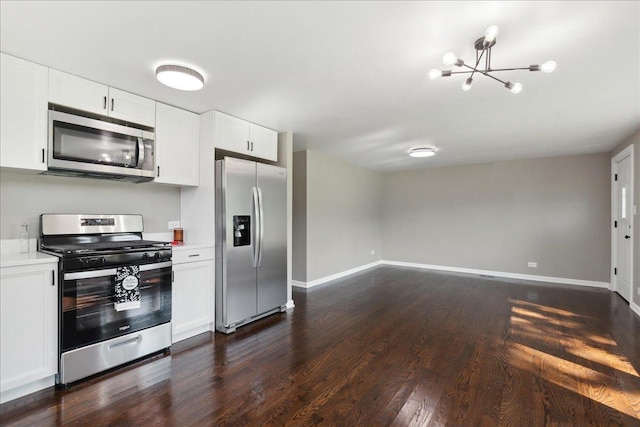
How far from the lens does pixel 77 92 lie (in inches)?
100.0

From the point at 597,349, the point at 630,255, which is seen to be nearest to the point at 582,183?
the point at 630,255

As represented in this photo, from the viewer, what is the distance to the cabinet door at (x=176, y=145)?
311 centimetres

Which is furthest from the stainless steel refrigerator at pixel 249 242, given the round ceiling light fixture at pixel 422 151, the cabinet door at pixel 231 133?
the round ceiling light fixture at pixel 422 151

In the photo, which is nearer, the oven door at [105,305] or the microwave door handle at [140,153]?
the oven door at [105,305]

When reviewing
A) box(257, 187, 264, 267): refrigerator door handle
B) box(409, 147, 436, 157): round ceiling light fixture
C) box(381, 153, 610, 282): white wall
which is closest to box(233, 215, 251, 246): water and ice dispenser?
Answer: box(257, 187, 264, 267): refrigerator door handle

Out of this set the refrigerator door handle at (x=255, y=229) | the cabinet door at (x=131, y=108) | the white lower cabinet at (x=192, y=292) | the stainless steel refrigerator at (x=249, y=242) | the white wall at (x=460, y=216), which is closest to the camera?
the cabinet door at (x=131, y=108)

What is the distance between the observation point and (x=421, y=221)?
23.9 feet

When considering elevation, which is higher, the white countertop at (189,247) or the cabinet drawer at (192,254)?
the white countertop at (189,247)

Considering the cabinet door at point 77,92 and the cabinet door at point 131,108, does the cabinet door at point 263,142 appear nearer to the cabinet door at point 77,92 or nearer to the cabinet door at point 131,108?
the cabinet door at point 131,108

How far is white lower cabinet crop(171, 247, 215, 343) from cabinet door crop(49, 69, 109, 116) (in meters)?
1.45

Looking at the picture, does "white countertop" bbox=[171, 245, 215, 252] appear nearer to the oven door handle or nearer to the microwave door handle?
the oven door handle

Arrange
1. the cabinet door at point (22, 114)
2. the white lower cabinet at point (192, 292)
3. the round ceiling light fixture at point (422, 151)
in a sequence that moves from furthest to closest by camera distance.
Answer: the round ceiling light fixture at point (422, 151) → the white lower cabinet at point (192, 292) → the cabinet door at point (22, 114)

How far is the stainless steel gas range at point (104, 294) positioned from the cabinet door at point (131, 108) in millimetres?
983

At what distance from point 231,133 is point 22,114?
175cm
